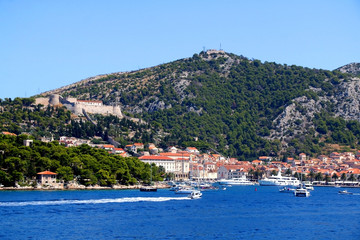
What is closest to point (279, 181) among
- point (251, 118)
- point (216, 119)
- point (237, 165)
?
point (237, 165)

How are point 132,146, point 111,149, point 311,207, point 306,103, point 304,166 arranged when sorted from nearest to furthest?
point 311,207 < point 111,149 < point 132,146 < point 304,166 < point 306,103

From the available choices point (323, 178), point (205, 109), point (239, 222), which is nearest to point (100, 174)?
point (239, 222)

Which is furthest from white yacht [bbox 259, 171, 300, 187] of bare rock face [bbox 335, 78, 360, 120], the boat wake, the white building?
the boat wake

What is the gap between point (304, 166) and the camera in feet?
495

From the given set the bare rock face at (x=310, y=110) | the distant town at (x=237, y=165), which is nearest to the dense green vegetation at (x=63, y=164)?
the distant town at (x=237, y=165)

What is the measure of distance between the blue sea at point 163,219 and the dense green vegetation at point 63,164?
615cm

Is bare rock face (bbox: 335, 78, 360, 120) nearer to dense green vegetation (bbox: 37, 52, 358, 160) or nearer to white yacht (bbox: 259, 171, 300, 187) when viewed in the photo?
dense green vegetation (bbox: 37, 52, 358, 160)

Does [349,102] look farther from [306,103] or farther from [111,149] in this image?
[111,149]

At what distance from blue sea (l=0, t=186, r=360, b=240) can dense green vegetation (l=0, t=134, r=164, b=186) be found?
6.15 m

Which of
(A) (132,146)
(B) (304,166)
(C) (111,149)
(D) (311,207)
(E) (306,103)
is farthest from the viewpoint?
(E) (306,103)

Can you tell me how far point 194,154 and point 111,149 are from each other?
3494 cm

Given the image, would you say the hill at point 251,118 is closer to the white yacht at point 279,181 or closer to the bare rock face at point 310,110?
the bare rock face at point 310,110

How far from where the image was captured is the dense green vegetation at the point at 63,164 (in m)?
75.3

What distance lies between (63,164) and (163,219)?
1328 inches
